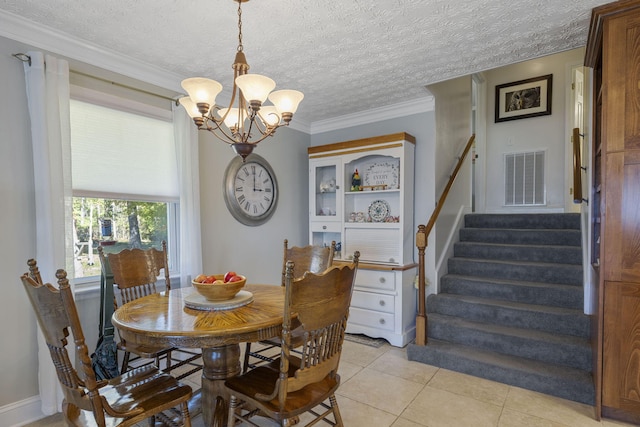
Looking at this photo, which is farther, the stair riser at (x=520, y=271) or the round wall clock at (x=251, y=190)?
the round wall clock at (x=251, y=190)

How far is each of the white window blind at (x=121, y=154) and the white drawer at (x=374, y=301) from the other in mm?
2091

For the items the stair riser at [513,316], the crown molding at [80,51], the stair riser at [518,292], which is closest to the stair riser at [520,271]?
the stair riser at [518,292]

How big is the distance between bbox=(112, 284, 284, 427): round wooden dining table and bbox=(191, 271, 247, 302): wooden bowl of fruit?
9 cm

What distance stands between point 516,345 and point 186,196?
3.01 m

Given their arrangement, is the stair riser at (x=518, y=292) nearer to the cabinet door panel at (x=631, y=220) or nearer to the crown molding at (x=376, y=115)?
the cabinet door panel at (x=631, y=220)

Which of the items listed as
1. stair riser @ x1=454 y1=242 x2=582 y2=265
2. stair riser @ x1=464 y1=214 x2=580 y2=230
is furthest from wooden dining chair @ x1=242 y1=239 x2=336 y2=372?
stair riser @ x1=464 y1=214 x2=580 y2=230

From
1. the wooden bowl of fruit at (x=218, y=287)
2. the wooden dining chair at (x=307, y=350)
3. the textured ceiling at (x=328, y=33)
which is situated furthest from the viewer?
the textured ceiling at (x=328, y=33)

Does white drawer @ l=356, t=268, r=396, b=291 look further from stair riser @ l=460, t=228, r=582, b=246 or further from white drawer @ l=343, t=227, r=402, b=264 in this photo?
stair riser @ l=460, t=228, r=582, b=246

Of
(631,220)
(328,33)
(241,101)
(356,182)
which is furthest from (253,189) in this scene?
(631,220)

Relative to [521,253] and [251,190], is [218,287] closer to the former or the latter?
[251,190]

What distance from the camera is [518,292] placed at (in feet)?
10.3

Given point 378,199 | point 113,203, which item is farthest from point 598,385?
point 113,203

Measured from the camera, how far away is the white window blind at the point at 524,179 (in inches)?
189

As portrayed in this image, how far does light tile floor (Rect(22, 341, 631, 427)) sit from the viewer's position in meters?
2.09
